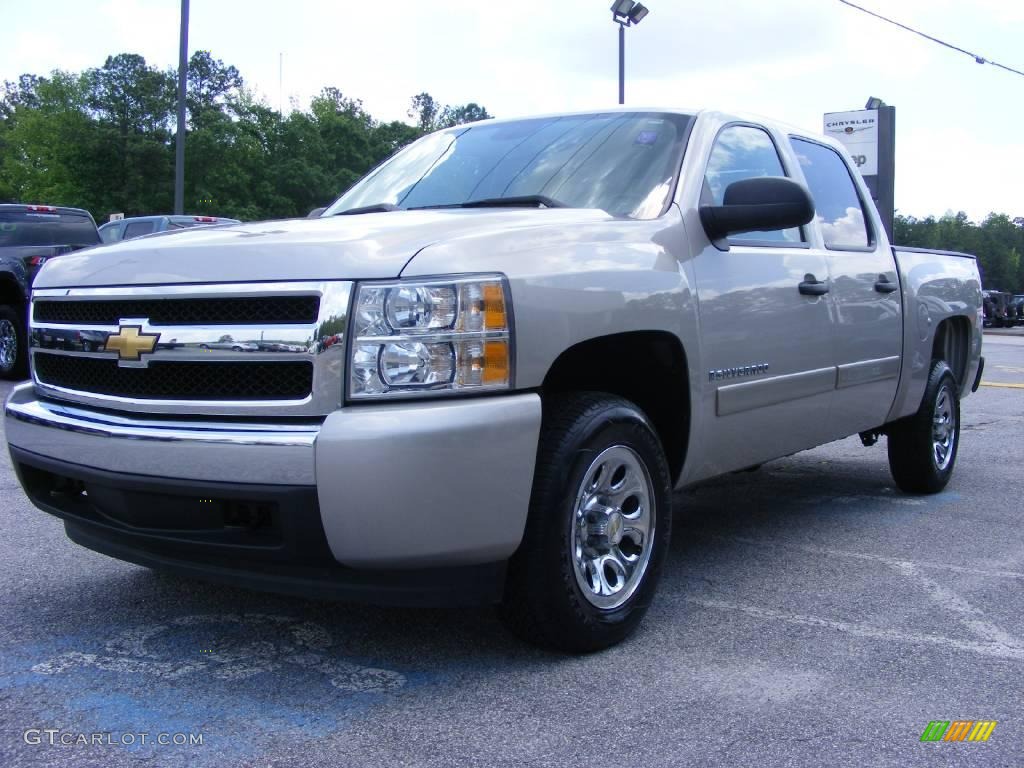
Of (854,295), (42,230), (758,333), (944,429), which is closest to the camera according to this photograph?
(758,333)

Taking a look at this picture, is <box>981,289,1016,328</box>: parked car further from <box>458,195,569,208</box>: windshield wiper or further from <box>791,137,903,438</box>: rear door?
<box>458,195,569,208</box>: windshield wiper

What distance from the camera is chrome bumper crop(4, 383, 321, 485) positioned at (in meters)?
2.80

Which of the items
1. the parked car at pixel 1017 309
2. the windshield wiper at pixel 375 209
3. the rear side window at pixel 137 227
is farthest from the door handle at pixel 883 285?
the parked car at pixel 1017 309

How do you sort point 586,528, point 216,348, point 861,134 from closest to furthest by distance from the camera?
point 216,348 → point 586,528 → point 861,134

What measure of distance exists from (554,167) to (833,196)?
178 cm

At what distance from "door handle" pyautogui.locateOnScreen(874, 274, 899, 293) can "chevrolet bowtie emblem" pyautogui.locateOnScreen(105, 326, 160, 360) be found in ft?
11.2

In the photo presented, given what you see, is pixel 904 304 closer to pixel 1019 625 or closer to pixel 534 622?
pixel 1019 625

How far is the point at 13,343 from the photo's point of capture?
457 inches

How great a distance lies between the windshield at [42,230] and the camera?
12.4 m

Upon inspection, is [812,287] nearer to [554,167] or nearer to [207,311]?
[554,167]

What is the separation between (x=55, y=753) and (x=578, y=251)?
76.1 inches

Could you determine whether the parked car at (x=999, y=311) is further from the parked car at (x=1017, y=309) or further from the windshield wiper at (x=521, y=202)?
the windshield wiper at (x=521, y=202)

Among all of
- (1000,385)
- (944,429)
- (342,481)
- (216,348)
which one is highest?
(216,348)

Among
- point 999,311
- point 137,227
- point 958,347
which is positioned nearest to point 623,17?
point 137,227
